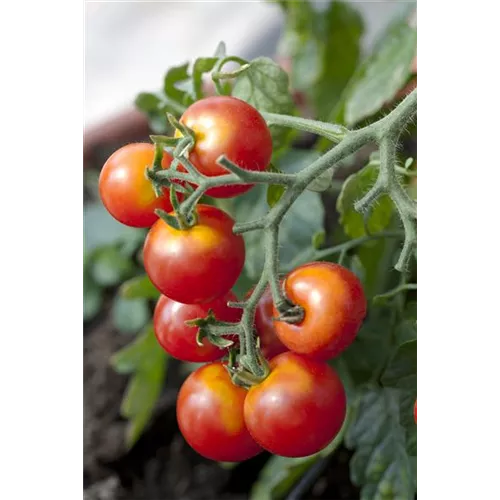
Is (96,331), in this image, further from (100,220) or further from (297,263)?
(297,263)

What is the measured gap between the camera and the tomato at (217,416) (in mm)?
455

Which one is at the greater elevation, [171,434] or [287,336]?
[287,336]

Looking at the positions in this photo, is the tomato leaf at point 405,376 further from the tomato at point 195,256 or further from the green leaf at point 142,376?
the green leaf at point 142,376

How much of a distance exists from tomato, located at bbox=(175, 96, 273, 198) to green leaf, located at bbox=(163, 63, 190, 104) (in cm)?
24

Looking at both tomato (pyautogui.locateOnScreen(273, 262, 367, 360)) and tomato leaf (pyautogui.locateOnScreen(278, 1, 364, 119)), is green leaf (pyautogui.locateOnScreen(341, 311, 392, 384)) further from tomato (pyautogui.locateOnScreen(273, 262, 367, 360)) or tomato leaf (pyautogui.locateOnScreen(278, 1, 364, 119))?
tomato leaf (pyautogui.locateOnScreen(278, 1, 364, 119))

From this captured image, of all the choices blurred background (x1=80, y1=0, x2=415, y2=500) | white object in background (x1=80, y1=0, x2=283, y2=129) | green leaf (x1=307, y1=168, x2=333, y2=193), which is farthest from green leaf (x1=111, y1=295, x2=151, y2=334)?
green leaf (x1=307, y1=168, x2=333, y2=193)

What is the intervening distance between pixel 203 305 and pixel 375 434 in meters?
0.32

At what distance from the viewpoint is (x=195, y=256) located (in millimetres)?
407

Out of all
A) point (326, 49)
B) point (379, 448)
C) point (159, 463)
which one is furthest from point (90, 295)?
point (379, 448)

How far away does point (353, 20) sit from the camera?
3.91 ft

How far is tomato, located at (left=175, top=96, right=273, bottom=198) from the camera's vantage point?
411mm

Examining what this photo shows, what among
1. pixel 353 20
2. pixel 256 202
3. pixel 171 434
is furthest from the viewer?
pixel 353 20

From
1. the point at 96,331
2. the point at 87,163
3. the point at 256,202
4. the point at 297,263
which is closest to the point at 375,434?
the point at 297,263

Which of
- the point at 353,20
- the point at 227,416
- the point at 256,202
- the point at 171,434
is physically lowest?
the point at 171,434
